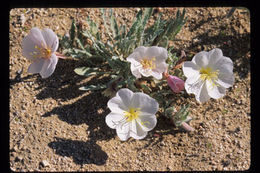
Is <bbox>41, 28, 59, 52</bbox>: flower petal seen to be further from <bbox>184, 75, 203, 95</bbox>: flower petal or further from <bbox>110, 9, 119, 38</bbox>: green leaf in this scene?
<bbox>184, 75, 203, 95</bbox>: flower petal

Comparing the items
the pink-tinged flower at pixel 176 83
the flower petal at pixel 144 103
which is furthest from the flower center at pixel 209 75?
the flower petal at pixel 144 103

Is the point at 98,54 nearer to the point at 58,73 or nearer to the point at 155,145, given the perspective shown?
the point at 58,73

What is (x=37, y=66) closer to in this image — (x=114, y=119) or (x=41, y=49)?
(x=41, y=49)

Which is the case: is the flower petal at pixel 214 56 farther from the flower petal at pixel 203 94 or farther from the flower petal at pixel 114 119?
the flower petal at pixel 114 119

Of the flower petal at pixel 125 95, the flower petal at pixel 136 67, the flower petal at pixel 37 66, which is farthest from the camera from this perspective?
the flower petal at pixel 37 66

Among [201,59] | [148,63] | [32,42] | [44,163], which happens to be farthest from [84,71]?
[201,59]

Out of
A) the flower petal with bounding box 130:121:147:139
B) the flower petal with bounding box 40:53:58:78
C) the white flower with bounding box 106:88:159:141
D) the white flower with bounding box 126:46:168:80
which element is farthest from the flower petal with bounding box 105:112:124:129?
the flower petal with bounding box 40:53:58:78
